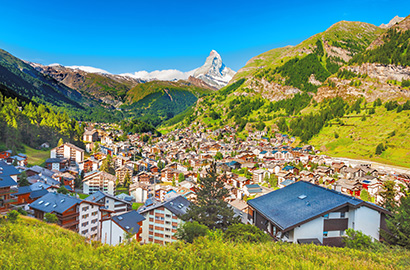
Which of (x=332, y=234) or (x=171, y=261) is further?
(x=332, y=234)

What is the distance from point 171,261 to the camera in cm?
455

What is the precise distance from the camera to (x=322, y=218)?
13102 mm

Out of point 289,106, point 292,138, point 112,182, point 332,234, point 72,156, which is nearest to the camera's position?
point 332,234

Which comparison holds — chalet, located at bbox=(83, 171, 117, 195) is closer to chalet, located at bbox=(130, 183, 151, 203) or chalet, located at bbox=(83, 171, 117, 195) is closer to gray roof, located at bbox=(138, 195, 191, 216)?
chalet, located at bbox=(130, 183, 151, 203)

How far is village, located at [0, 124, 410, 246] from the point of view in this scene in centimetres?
1349

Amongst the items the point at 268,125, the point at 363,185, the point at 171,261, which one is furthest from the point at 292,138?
the point at 171,261

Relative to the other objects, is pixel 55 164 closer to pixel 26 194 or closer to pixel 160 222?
pixel 26 194

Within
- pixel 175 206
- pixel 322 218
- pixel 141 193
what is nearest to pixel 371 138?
pixel 141 193

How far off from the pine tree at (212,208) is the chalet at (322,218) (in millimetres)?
3108

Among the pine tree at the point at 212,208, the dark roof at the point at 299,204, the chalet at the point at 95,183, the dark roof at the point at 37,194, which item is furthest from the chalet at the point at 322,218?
the chalet at the point at 95,183

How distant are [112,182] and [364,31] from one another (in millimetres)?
234394

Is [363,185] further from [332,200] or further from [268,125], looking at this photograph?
[268,125]

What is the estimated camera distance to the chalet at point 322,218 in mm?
12719

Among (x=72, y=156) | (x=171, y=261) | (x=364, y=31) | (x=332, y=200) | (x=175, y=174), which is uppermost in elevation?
(x=364, y=31)
